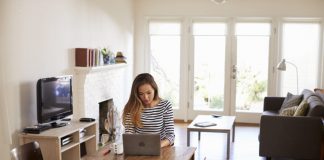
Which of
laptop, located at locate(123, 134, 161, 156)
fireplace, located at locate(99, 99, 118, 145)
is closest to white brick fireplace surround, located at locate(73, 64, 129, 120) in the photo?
fireplace, located at locate(99, 99, 118, 145)

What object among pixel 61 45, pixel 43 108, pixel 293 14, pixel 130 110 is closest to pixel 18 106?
pixel 43 108

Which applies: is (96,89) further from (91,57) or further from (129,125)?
(129,125)

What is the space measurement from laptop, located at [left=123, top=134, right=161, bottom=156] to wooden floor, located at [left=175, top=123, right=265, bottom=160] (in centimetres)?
266

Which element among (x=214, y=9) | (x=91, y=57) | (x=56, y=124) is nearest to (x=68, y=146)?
(x=56, y=124)

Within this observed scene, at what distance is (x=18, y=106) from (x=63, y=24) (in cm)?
131

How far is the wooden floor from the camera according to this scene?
541cm

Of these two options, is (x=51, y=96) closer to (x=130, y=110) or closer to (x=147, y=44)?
(x=130, y=110)

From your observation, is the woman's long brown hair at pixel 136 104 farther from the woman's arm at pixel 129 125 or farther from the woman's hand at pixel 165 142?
the woman's hand at pixel 165 142

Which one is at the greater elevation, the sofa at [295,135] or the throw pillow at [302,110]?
the throw pillow at [302,110]

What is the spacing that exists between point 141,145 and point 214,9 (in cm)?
531

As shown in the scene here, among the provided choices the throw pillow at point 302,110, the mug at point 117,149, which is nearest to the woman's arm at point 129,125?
the mug at point 117,149

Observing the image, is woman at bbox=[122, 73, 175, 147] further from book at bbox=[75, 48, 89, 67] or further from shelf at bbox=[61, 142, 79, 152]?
book at bbox=[75, 48, 89, 67]

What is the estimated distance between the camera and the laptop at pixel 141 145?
2.58 meters

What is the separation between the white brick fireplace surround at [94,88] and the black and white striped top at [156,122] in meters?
2.33
